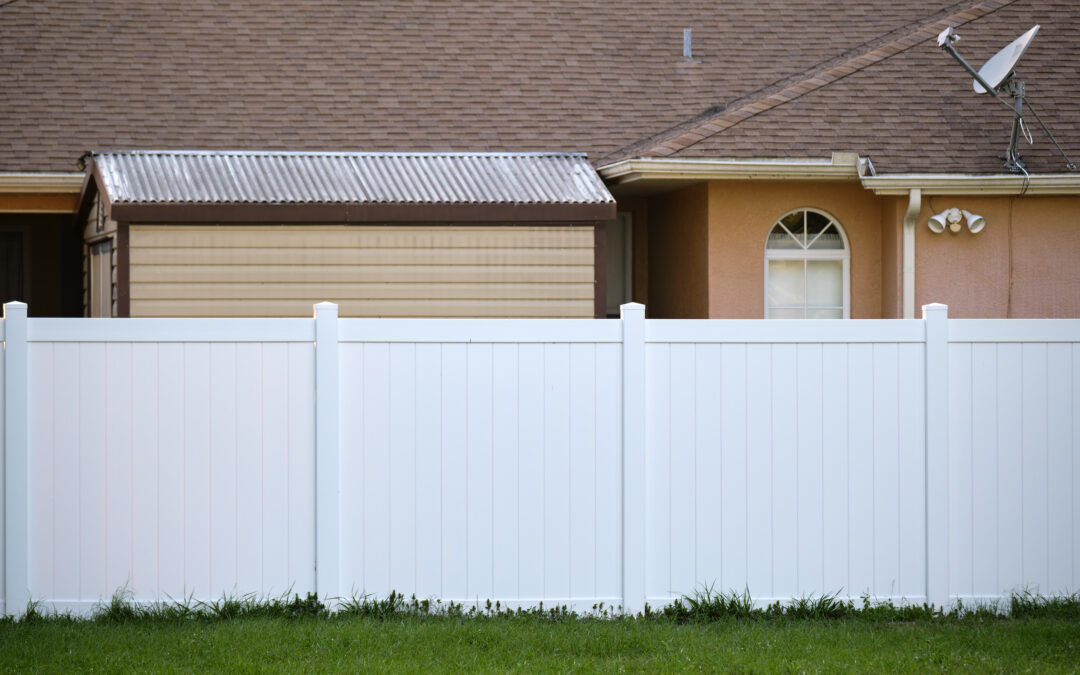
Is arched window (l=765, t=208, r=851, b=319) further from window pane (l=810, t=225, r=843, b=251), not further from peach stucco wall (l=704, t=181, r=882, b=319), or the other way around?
peach stucco wall (l=704, t=181, r=882, b=319)

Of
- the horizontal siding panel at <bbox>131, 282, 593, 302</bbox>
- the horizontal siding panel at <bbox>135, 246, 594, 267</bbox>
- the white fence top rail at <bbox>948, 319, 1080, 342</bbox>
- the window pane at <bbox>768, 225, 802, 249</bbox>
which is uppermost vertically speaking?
the window pane at <bbox>768, 225, 802, 249</bbox>

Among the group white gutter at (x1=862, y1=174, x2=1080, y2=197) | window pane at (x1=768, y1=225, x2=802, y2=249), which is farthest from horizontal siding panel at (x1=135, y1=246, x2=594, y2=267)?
white gutter at (x1=862, y1=174, x2=1080, y2=197)

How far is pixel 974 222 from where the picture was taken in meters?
10.8

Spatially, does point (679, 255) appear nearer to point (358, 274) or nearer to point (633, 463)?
point (358, 274)

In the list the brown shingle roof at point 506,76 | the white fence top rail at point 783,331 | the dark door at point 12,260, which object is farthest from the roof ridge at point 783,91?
the dark door at point 12,260

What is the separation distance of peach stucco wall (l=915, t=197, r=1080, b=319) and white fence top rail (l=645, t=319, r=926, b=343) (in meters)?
4.96

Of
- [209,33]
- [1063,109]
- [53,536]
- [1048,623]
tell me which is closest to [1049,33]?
[1063,109]

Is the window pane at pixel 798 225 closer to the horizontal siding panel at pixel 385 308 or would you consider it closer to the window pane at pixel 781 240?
the window pane at pixel 781 240

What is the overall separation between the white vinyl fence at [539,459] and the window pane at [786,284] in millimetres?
5272

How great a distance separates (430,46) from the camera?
1417cm

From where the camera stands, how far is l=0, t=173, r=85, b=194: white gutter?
11.6 meters

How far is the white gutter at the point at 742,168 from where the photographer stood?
10.7 metres

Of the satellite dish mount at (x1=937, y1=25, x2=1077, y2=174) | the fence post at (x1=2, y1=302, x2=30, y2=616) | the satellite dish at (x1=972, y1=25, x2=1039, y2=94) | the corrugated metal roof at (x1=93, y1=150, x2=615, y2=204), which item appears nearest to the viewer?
the fence post at (x1=2, y1=302, x2=30, y2=616)

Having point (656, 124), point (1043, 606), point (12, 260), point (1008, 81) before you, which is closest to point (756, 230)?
point (656, 124)
